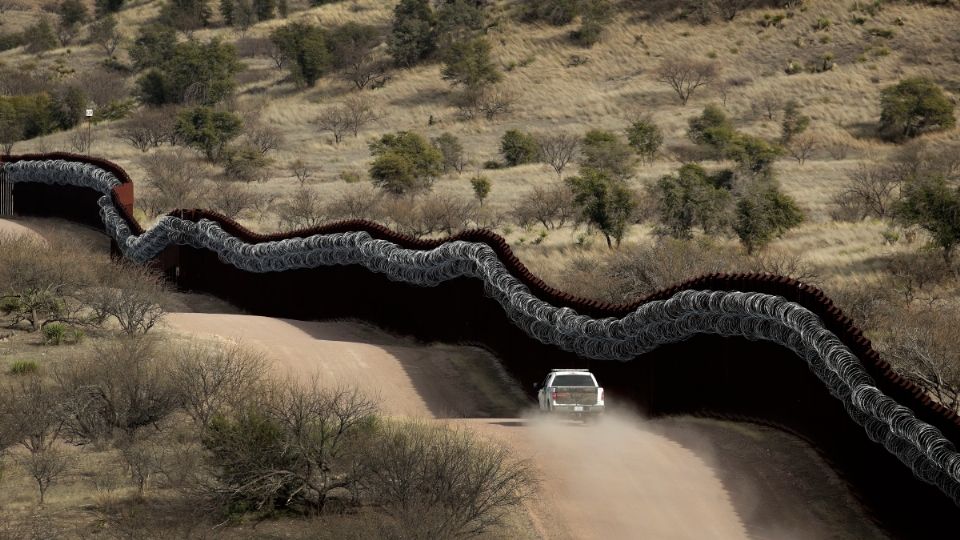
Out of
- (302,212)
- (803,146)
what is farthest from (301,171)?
(803,146)

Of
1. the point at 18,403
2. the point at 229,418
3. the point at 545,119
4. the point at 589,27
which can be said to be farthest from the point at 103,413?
the point at 589,27

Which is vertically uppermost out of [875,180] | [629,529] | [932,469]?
[932,469]

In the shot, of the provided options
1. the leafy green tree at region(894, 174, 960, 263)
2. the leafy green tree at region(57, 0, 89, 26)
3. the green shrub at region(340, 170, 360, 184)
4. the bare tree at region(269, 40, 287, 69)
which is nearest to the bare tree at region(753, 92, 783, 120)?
the green shrub at region(340, 170, 360, 184)

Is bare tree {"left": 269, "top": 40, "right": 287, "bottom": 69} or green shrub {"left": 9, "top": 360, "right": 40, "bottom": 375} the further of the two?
bare tree {"left": 269, "top": 40, "right": 287, "bottom": 69}

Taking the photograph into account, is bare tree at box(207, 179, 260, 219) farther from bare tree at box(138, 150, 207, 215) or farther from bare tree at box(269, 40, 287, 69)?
bare tree at box(269, 40, 287, 69)

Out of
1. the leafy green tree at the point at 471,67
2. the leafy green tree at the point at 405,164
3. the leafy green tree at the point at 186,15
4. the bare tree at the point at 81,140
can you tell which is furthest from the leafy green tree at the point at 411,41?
the leafy green tree at the point at 186,15

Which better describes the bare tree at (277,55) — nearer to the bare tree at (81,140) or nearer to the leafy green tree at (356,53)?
the leafy green tree at (356,53)

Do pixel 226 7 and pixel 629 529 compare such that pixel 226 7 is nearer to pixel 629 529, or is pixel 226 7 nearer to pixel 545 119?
pixel 545 119
